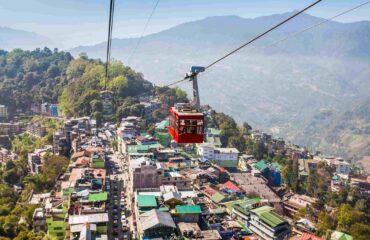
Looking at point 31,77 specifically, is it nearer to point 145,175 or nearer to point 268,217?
point 145,175

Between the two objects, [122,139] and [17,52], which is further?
[17,52]

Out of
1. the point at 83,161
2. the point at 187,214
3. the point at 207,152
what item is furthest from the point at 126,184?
the point at 207,152

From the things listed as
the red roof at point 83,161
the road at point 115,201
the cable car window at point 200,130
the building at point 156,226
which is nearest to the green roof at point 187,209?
the building at point 156,226

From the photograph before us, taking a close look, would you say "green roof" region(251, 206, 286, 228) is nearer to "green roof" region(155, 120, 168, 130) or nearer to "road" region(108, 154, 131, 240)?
"road" region(108, 154, 131, 240)

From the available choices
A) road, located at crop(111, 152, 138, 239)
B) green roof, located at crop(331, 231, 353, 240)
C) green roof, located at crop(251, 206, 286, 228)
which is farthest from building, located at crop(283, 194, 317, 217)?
road, located at crop(111, 152, 138, 239)

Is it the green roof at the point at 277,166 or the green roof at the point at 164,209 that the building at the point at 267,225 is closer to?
the green roof at the point at 164,209

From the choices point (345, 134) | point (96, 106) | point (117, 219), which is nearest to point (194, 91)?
point (117, 219)

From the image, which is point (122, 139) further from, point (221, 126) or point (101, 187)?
point (221, 126)
